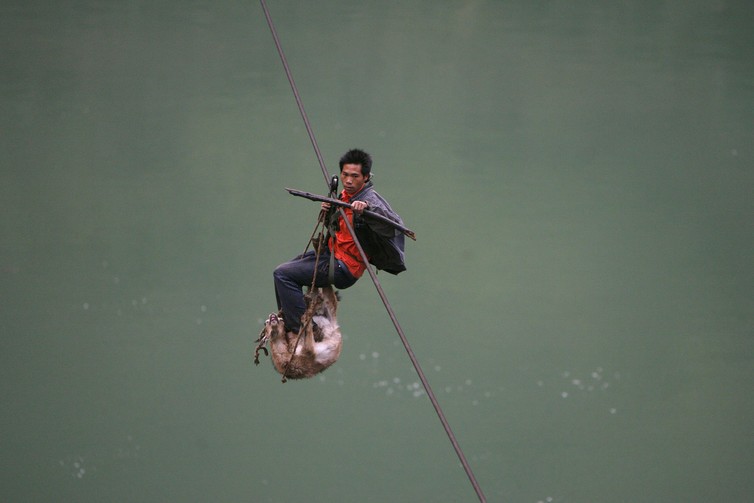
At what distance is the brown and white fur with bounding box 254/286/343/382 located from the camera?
3449 millimetres

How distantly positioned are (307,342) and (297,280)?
22 cm

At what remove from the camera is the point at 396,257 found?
3.42m

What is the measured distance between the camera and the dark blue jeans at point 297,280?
11.3ft

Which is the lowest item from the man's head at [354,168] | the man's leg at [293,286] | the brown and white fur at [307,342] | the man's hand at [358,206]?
the brown and white fur at [307,342]

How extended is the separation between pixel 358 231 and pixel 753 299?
3.65 m

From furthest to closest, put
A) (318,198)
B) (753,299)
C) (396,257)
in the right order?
(753,299) → (396,257) → (318,198)

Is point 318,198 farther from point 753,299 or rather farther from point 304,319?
point 753,299

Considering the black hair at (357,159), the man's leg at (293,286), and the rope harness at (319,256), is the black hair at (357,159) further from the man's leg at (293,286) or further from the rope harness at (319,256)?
the man's leg at (293,286)

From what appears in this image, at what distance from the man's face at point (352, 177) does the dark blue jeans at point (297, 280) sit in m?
0.29

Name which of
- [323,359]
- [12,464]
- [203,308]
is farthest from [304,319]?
[12,464]

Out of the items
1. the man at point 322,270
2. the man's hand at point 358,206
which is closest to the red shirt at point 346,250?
the man at point 322,270

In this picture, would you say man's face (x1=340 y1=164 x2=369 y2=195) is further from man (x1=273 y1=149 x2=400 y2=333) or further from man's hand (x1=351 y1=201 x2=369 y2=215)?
man's hand (x1=351 y1=201 x2=369 y2=215)

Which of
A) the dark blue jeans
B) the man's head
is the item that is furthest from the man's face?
the dark blue jeans

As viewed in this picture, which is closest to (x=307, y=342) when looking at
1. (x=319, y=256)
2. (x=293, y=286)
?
(x=293, y=286)
